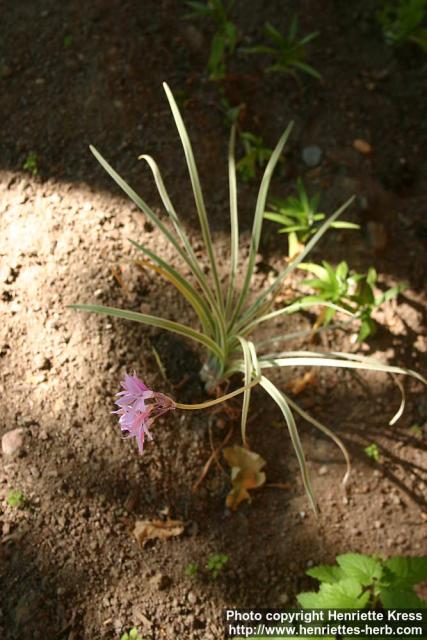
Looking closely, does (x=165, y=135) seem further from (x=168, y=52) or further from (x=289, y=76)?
(x=289, y=76)

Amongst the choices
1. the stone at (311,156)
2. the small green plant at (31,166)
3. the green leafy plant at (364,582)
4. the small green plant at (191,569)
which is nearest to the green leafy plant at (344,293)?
the stone at (311,156)

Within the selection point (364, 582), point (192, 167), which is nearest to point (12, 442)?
point (192, 167)

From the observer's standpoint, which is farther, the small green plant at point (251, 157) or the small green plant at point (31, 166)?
the small green plant at point (251, 157)

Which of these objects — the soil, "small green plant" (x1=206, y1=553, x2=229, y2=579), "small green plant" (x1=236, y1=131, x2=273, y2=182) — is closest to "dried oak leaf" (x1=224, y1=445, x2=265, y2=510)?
the soil

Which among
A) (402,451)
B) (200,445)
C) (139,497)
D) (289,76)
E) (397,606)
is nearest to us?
(397,606)

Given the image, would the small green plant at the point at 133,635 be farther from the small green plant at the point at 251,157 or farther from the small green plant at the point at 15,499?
the small green plant at the point at 251,157

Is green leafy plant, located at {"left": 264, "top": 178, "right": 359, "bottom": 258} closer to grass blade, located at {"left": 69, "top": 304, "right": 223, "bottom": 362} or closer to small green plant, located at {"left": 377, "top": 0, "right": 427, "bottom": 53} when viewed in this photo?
grass blade, located at {"left": 69, "top": 304, "right": 223, "bottom": 362}

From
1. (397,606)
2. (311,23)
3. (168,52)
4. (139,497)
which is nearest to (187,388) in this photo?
(139,497)
